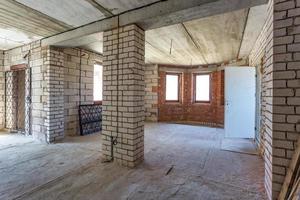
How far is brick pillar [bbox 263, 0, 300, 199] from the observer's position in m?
1.79

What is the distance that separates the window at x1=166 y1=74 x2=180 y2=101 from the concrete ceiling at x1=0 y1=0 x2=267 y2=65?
3.10 m

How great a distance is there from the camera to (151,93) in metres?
7.78

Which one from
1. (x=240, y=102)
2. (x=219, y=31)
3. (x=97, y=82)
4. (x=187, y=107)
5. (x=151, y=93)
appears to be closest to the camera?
(x=219, y=31)

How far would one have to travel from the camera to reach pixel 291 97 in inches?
71.5

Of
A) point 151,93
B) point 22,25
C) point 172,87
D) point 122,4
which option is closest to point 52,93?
point 22,25

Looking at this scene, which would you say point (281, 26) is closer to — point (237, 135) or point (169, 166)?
point (169, 166)

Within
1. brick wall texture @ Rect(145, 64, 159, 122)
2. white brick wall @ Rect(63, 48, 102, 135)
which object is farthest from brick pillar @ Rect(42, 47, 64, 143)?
brick wall texture @ Rect(145, 64, 159, 122)

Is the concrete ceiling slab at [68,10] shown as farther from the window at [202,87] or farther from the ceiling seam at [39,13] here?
the window at [202,87]

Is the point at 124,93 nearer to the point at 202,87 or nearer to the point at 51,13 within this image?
the point at 51,13

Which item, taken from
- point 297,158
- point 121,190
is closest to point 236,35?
point 297,158

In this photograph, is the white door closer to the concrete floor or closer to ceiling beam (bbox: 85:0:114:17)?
the concrete floor

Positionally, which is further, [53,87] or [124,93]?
[53,87]

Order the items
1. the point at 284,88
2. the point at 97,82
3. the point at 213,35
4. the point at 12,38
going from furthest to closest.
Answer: the point at 97,82
the point at 12,38
the point at 213,35
the point at 284,88

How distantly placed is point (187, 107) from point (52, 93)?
18.1 feet
